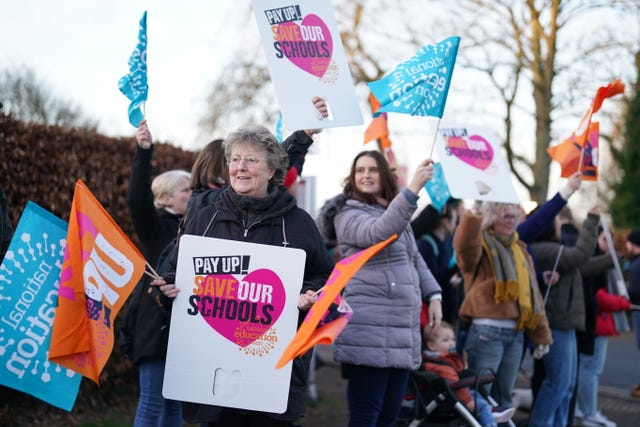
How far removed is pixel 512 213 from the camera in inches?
214

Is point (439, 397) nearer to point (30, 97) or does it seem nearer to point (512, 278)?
point (512, 278)

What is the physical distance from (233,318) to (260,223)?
42cm

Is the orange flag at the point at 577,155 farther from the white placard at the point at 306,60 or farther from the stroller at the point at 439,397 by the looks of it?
the white placard at the point at 306,60

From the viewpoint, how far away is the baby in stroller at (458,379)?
491 centimetres

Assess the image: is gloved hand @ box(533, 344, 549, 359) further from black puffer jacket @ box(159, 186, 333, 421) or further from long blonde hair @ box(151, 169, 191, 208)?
long blonde hair @ box(151, 169, 191, 208)

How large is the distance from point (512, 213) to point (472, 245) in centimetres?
56

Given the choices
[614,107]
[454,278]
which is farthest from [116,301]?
[614,107]

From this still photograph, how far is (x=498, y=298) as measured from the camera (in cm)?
515

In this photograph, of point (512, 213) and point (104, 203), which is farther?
point (104, 203)

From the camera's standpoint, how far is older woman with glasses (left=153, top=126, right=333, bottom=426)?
10.2 ft

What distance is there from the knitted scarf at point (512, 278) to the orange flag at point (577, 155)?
1.02 metres

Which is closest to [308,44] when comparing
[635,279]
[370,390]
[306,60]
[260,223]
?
[306,60]

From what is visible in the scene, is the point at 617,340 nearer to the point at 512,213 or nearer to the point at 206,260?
the point at 512,213

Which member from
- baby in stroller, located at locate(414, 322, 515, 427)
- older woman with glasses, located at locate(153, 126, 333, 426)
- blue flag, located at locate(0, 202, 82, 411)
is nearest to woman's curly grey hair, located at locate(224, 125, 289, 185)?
older woman with glasses, located at locate(153, 126, 333, 426)
